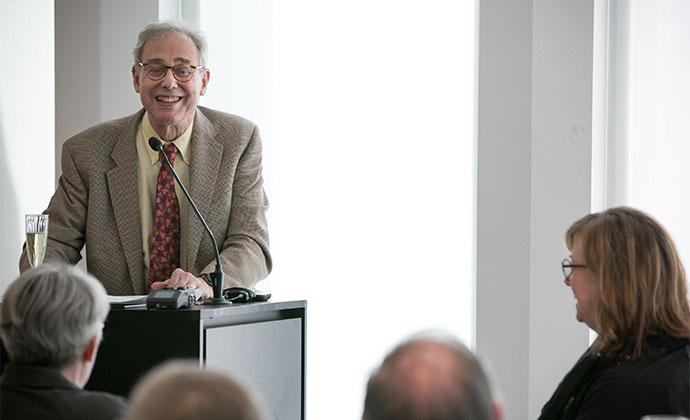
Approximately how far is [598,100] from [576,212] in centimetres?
53

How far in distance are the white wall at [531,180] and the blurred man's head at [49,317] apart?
3.27 metres

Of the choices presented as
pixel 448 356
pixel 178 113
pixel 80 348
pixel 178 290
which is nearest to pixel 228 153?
pixel 178 113

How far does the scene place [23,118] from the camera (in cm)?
405

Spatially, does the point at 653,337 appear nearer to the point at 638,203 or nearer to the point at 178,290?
the point at 178,290

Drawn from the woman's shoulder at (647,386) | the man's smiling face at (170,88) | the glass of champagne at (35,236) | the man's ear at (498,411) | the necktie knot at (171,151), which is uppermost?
the man's smiling face at (170,88)

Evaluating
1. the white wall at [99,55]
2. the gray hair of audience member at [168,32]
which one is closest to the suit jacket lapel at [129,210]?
the gray hair of audience member at [168,32]

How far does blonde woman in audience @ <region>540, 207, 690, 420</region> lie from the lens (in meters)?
2.33

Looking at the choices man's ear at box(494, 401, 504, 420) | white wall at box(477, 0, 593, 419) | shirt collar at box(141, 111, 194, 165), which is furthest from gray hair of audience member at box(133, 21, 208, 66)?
man's ear at box(494, 401, 504, 420)

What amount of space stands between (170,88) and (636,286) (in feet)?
6.26

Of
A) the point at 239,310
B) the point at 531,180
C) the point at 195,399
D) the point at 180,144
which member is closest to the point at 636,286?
the point at 239,310

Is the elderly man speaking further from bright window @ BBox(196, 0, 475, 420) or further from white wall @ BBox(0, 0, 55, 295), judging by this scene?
bright window @ BBox(196, 0, 475, 420)

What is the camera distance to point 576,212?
198 inches

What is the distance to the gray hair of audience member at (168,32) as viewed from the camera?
3879 mm

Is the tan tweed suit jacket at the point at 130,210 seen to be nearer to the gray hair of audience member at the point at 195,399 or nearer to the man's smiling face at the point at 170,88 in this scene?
the man's smiling face at the point at 170,88
